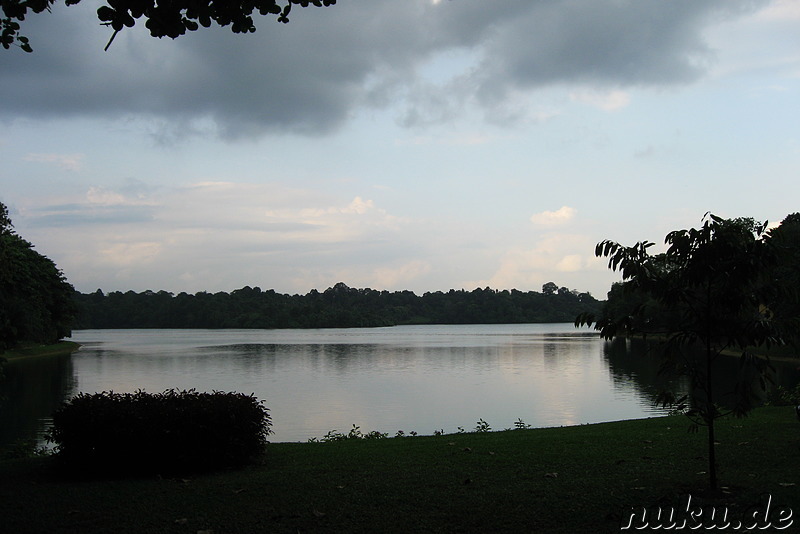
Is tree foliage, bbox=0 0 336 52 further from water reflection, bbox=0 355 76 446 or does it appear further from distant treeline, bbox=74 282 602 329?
distant treeline, bbox=74 282 602 329

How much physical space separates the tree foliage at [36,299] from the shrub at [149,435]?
36869 mm

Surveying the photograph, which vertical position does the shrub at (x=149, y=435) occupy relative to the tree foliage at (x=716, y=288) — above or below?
below

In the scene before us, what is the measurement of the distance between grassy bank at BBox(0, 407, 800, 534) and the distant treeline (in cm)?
14242

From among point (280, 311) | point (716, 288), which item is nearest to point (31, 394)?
point (716, 288)

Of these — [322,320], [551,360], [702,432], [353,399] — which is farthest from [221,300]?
[702,432]

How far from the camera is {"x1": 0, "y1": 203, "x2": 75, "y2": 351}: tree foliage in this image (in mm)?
46844

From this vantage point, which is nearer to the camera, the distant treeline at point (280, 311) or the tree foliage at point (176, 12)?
the tree foliage at point (176, 12)

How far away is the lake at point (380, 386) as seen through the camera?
20828 mm

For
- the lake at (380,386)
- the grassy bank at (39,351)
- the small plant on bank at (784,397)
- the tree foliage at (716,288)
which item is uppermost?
the tree foliage at (716,288)

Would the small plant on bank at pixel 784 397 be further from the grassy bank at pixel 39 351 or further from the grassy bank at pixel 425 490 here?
the grassy bank at pixel 39 351

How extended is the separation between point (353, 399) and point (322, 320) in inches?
5387

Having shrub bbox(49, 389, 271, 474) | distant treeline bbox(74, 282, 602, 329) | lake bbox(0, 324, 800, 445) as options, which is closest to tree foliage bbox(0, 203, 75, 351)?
lake bbox(0, 324, 800, 445)

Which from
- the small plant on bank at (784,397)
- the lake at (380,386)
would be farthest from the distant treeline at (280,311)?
the small plant on bank at (784,397)

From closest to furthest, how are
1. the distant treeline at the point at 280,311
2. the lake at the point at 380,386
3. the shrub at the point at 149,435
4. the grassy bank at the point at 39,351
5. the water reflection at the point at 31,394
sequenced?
the shrub at the point at 149,435 < the water reflection at the point at 31,394 < the lake at the point at 380,386 < the grassy bank at the point at 39,351 < the distant treeline at the point at 280,311
